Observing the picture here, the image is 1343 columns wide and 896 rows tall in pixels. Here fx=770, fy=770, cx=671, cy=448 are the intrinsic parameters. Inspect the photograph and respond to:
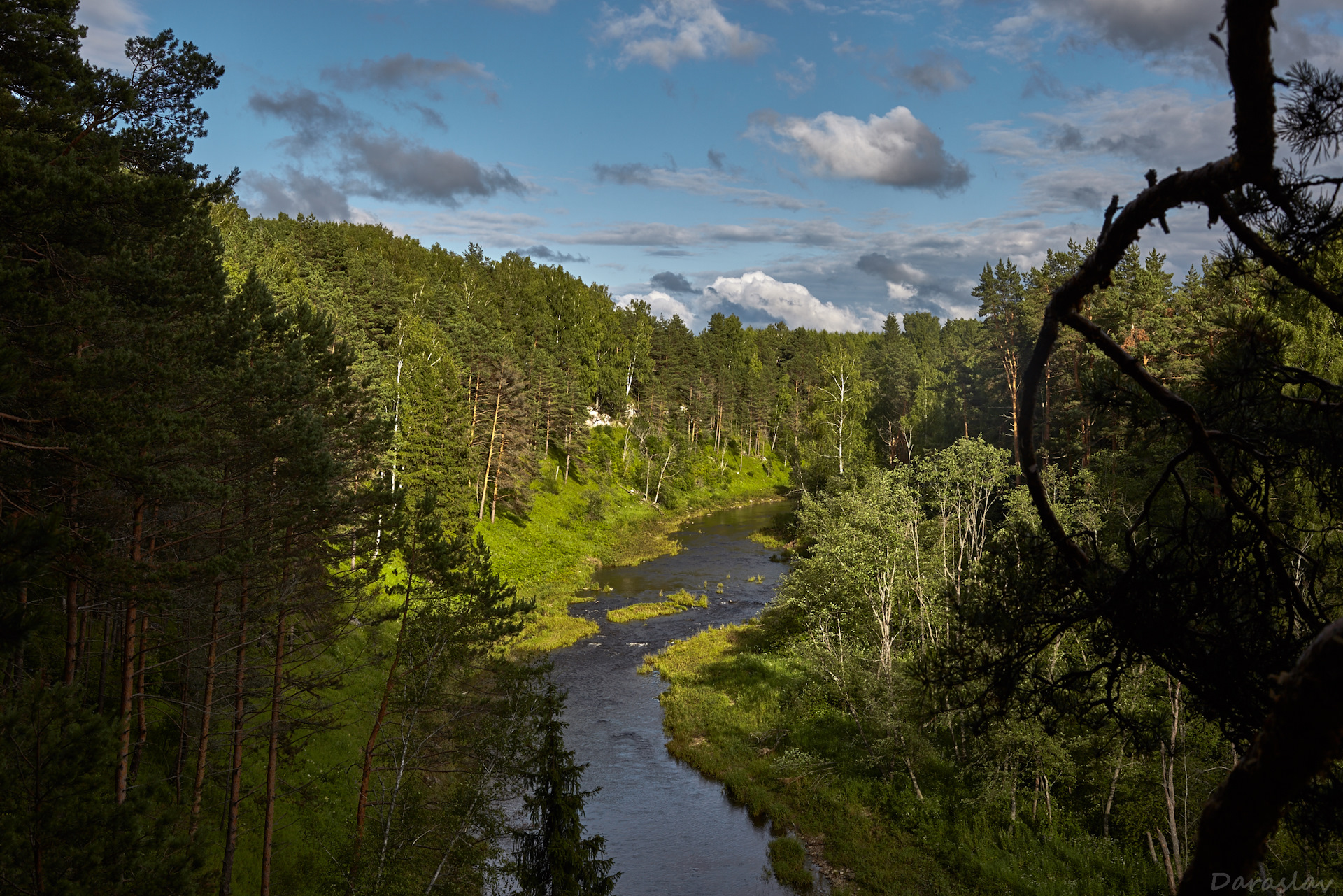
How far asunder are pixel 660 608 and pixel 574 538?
17.3 m

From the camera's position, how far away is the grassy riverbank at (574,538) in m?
42.5

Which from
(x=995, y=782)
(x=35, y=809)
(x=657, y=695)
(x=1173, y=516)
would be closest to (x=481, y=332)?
(x=657, y=695)

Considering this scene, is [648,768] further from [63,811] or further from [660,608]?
[63,811]

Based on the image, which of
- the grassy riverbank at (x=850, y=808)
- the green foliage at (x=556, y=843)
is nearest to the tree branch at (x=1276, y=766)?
the green foliage at (x=556, y=843)

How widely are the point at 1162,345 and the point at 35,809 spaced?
129 ft

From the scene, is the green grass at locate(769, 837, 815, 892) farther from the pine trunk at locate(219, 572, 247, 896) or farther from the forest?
the pine trunk at locate(219, 572, 247, 896)

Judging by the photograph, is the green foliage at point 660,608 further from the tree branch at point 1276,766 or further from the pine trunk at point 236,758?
the tree branch at point 1276,766

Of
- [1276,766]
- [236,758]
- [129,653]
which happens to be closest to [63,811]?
[129,653]

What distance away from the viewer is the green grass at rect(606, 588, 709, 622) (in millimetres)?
43031

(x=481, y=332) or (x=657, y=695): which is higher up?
(x=481, y=332)

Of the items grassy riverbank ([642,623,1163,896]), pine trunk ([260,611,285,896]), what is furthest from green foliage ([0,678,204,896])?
grassy riverbank ([642,623,1163,896])

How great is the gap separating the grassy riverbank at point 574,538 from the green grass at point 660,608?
6.95 ft

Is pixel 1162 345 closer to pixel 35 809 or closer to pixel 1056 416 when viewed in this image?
pixel 1056 416

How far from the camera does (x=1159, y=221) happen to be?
3375 mm
